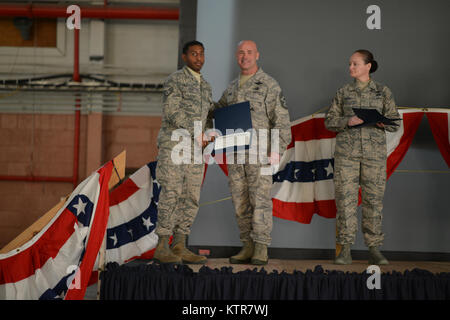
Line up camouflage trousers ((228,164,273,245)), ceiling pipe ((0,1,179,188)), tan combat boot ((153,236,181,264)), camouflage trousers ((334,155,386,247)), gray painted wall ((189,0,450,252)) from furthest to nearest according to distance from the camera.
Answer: ceiling pipe ((0,1,179,188))
gray painted wall ((189,0,450,252))
camouflage trousers ((334,155,386,247))
camouflage trousers ((228,164,273,245))
tan combat boot ((153,236,181,264))

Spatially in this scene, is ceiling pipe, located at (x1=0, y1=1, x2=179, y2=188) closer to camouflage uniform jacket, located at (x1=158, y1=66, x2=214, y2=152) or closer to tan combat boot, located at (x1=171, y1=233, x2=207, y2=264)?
camouflage uniform jacket, located at (x1=158, y1=66, x2=214, y2=152)

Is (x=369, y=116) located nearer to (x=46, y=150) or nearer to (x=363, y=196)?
(x=363, y=196)

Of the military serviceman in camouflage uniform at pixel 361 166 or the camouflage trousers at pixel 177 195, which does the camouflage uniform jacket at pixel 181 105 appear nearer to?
the camouflage trousers at pixel 177 195

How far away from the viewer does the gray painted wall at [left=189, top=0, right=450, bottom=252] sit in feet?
12.7

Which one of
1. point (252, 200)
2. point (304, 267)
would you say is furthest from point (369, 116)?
point (304, 267)

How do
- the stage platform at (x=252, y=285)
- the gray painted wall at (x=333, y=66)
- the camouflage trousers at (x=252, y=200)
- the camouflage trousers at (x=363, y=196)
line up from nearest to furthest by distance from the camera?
the stage platform at (x=252, y=285) → the camouflage trousers at (x=252, y=200) → the camouflage trousers at (x=363, y=196) → the gray painted wall at (x=333, y=66)

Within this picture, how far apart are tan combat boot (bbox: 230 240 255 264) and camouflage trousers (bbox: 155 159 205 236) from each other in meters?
0.36

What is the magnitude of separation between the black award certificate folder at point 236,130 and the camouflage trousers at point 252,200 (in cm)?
21

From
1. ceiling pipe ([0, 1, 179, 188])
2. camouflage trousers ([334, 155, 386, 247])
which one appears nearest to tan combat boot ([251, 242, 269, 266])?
camouflage trousers ([334, 155, 386, 247])

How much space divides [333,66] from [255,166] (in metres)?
1.51

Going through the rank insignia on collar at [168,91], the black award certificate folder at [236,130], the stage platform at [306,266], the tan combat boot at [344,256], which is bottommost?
the stage platform at [306,266]

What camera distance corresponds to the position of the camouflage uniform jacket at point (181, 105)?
2.84 meters

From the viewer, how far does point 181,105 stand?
289cm

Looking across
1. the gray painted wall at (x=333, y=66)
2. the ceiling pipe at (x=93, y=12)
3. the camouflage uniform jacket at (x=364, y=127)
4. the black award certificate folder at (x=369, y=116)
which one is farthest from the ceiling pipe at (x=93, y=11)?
the black award certificate folder at (x=369, y=116)
